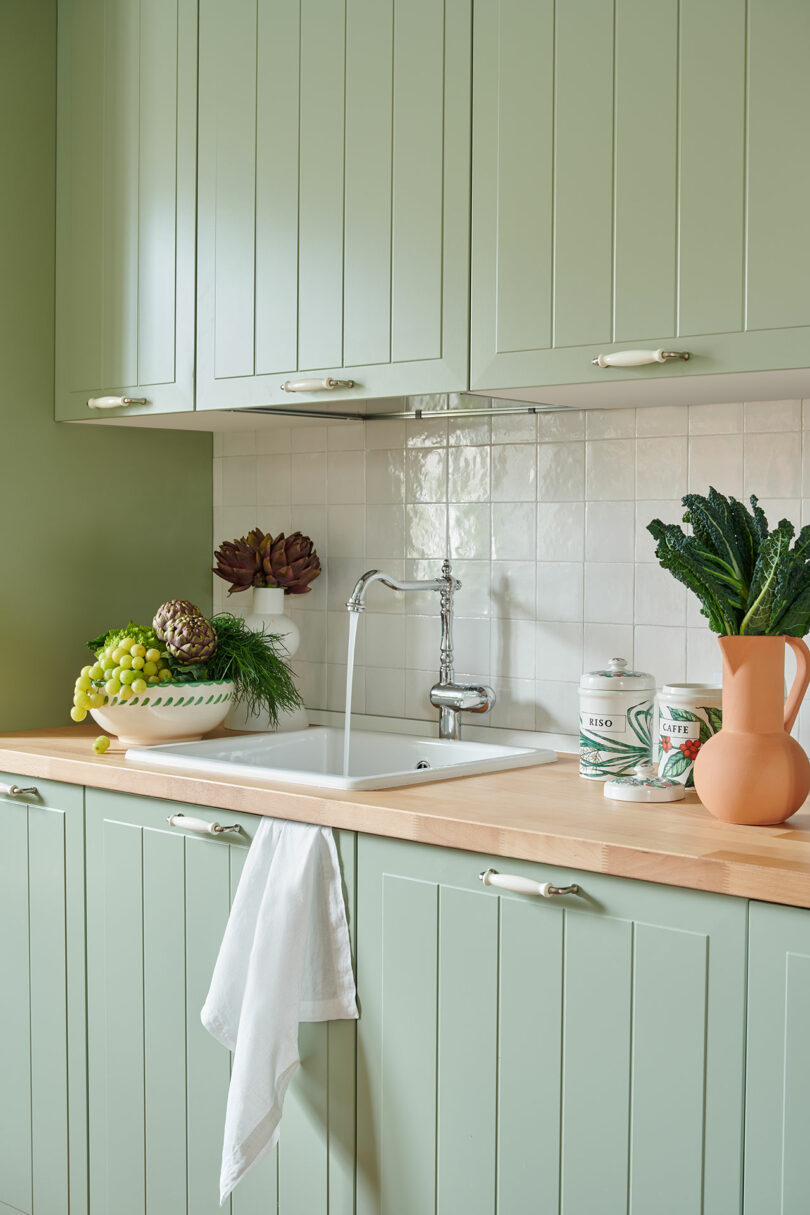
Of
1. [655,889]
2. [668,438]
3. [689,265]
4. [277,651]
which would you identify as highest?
[689,265]

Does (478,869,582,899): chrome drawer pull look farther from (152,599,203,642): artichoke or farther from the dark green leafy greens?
(152,599,203,642): artichoke

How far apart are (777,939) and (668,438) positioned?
40.4 inches

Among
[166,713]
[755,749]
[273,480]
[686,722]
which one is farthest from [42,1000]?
[755,749]

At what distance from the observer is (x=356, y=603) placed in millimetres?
2330

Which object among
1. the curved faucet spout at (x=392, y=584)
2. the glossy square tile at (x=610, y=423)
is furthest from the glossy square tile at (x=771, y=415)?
the curved faucet spout at (x=392, y=584)

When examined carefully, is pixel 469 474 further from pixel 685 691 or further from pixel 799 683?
pixel 799 683

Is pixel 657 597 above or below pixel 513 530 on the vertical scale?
below

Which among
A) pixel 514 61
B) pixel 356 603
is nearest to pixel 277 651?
pixel 356 603

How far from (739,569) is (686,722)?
1.02ft

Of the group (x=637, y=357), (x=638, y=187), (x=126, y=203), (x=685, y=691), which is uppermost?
(x=126, y=203)

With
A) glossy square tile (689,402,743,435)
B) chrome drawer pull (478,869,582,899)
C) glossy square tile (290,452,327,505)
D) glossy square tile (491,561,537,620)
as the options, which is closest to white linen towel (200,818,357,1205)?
chrome drawer pull (478,869,582,899)

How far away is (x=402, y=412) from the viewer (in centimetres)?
259

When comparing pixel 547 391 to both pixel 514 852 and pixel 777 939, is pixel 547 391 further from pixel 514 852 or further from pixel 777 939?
pixel 777 939

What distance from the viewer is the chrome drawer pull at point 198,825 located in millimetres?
1993
